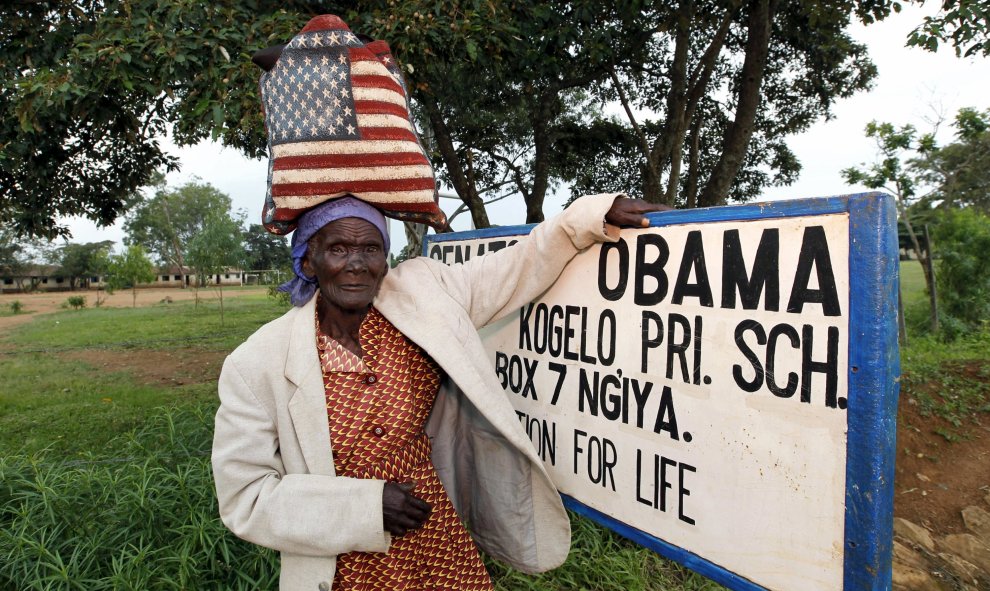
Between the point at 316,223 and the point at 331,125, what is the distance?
224mm

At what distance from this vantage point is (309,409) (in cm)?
127

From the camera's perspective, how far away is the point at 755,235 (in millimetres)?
1102

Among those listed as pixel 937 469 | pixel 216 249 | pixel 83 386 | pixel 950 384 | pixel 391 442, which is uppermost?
pixel 216 249

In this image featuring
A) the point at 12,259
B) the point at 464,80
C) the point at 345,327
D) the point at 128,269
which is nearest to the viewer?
the point at 345,327

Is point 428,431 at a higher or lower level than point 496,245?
lower

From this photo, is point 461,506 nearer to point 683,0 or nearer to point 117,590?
point 117,590

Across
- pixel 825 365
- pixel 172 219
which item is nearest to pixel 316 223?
pixel 825 365

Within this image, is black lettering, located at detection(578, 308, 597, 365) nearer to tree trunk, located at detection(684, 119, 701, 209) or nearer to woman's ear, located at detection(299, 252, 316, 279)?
woman's ear, located at detection(299, 252, 316, 279)

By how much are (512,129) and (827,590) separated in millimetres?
9298

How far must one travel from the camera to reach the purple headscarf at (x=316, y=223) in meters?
1.32

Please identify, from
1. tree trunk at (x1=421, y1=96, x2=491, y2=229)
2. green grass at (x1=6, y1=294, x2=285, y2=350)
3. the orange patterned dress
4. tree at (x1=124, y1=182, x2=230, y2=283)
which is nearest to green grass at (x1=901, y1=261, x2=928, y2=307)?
tree trunk at (x1=421, y1=96, x2=491, y2=229)

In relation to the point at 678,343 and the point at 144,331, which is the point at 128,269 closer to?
the point at 144,331

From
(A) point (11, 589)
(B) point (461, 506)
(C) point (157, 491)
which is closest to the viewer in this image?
(B) point (461, 506)

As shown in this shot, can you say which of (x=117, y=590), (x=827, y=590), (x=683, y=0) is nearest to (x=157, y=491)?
(x=117, y=590)
